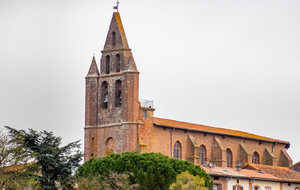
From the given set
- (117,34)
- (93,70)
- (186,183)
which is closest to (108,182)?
(186,183)

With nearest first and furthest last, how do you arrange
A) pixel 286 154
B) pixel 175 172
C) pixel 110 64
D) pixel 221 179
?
1. pixel 175 172
2. pixel 221 179
3. pixel 110 64
4. pixel 286 154

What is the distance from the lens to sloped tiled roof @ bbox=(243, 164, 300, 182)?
268 ft

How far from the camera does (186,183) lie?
62000 mm

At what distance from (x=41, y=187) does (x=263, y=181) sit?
68.1ft

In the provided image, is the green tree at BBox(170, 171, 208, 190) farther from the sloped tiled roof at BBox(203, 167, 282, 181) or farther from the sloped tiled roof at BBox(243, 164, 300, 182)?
the sloped tiled roof at BBox(243, 164, 300, 182)

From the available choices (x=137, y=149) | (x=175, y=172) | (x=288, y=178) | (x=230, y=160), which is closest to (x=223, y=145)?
(x=230, y=160)

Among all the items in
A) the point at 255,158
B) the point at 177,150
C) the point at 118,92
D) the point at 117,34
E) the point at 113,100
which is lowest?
the point at 177,150

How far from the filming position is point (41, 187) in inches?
2761

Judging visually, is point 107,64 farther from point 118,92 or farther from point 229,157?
point 229,157

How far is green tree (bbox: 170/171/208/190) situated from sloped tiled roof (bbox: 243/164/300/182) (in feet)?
65.8

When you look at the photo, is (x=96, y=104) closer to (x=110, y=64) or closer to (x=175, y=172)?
(x=110, y=64)

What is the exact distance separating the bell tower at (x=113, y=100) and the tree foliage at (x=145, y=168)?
6641 millimetres

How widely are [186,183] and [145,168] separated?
224 inches

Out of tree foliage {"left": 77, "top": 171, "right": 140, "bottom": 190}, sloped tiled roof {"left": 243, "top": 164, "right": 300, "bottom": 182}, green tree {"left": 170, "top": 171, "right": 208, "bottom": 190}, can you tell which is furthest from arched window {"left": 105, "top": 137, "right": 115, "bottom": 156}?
green tree {"left": 170, "top": 171, "right": 208, "bottom": 190}
